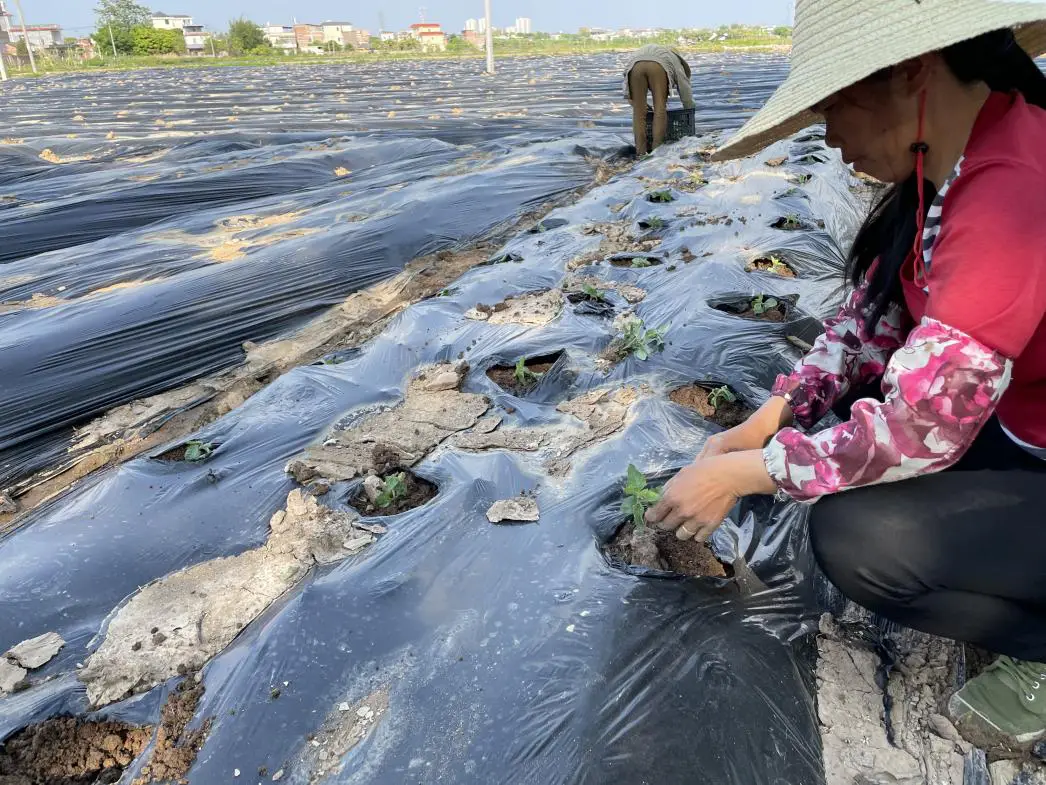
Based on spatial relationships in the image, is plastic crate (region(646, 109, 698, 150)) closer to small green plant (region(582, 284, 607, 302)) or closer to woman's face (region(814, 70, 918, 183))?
small green plant (region(582, 284, 607, 302))

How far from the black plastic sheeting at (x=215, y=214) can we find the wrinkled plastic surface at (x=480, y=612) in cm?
97

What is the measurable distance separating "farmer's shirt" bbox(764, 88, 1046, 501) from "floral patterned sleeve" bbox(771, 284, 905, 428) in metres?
0.41

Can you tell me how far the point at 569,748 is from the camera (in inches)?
49.3

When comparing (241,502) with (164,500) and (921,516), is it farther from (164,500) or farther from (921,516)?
(921,516)

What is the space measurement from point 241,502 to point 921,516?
6.47 feet

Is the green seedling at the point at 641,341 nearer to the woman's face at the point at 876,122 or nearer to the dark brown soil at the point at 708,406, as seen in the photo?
the dark brown soil at the point at 708,406

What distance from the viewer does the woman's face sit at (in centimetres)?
106

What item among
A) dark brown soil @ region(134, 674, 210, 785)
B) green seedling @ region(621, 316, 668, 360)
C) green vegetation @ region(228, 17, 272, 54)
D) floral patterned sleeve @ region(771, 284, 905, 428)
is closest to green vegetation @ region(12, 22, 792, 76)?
green vegetation @ region(228, 17, 272, 54)

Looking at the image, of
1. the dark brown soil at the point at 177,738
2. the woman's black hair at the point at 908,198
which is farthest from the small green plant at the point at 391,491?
the woman's black hair at the point at 908,198

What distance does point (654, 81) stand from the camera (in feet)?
24.5

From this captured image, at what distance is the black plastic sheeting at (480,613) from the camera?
4.17ft

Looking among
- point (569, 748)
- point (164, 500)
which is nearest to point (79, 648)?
point (164, 500)

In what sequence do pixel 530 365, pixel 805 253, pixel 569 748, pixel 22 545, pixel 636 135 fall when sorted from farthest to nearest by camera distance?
pixel 636 135 → pixel 805 253 → pixel 530 365 → pixel 22 545 → pixel 569 748

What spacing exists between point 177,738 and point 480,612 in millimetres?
715
